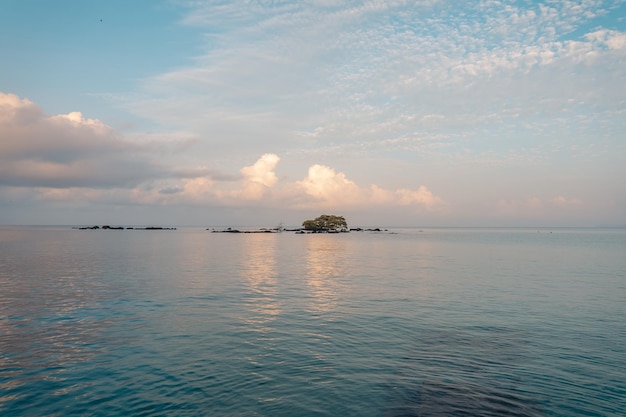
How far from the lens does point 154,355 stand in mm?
23562

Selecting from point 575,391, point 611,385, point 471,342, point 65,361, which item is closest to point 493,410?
point 575,391

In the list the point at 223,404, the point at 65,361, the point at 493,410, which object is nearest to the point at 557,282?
the point at 493,410

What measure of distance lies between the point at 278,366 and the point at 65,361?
40.0 ft

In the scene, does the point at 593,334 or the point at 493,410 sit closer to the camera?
the point at 493,410

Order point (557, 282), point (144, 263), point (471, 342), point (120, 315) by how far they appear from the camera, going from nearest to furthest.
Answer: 1. point (471, 342)
2. point (120, 315)
3. point (557, 282)
4. point (144, 263)

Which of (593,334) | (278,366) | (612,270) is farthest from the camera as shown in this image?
(612,270)

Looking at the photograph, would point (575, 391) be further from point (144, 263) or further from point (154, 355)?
point (144, 263)

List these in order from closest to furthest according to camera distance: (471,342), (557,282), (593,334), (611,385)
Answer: (611,385), (471,342), (593,334), (557,282)

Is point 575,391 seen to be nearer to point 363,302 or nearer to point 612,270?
point 363,302

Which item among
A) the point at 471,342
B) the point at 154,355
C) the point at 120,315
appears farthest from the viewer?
the point at 120,315

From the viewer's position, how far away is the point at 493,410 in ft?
54.4

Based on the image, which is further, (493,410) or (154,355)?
(154,355)

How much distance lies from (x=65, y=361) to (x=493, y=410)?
22495 millimetres

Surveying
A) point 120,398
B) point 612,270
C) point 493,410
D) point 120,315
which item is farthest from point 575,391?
point 612,270
